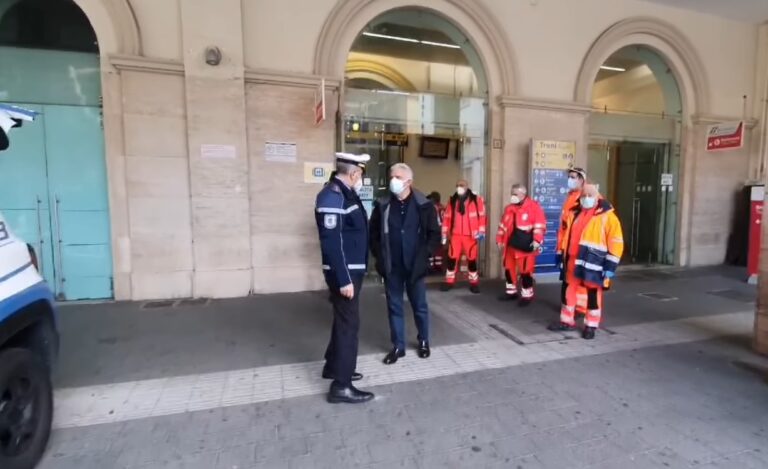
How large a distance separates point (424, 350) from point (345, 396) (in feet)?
3.80

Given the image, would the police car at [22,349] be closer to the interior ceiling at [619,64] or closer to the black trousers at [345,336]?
the black trousers at [345,336]

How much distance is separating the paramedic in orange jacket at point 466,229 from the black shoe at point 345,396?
405 centimetres

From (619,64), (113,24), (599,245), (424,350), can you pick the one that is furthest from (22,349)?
(619,64)

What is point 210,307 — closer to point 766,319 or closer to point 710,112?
point 766,319

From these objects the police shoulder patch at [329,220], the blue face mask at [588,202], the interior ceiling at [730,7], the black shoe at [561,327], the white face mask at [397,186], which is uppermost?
the interior ceiling at [730,7]

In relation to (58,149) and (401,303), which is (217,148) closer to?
(58,149)

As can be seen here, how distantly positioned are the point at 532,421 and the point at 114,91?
6479 millimetres

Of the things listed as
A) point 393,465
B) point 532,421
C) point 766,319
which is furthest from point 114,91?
point 766,319

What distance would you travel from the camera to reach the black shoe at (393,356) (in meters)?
4.07

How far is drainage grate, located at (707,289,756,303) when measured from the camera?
22.1 ft

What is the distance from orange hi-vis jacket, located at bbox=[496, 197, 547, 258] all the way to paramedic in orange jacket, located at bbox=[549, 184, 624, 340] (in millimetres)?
894

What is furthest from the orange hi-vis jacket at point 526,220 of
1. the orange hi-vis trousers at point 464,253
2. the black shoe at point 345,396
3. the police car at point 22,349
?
the police car at point 22,349

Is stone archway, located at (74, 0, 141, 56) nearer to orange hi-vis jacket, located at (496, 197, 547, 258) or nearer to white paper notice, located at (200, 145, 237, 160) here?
white paper notice, located at (200, 145, 237, 160)

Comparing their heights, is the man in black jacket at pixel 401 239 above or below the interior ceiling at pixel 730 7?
below
